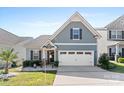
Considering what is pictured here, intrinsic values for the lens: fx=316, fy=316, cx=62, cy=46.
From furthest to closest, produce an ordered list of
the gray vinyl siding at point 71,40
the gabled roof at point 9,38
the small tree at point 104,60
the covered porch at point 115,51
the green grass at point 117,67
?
1. the gray vinyl siding at point 71,40
2. the covered porch at point 115,51
3. the small tree at point 104,60
4. the gabled roof at point 9,38
5. the green grass at point 117,67

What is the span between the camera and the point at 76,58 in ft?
92.8

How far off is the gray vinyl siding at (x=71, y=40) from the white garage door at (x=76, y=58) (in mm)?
1155

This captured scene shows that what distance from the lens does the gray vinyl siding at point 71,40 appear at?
29.6 meters

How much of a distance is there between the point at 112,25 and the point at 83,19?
6523mm

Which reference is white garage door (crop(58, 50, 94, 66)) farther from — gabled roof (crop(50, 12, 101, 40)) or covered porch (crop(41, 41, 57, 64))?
gabled roof (crop(50, 12, 101, 40))

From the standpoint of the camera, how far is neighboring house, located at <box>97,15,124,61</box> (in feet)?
91.8

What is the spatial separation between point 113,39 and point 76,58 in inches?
276

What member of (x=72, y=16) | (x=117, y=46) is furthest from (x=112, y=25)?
(x=72, y=16)

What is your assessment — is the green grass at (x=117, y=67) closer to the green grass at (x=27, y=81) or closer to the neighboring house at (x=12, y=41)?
the green grass at (x=27, y=81)

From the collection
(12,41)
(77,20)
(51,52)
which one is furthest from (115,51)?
(12,41)

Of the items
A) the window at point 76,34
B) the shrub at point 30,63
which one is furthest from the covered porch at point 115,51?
the shrub at point 30,63

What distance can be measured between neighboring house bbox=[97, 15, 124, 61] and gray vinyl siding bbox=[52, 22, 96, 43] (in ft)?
3.25

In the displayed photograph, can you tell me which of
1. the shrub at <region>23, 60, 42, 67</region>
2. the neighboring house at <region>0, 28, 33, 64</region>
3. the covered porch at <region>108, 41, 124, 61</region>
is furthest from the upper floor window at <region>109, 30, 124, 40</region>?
the neighboring house at <region>0, 28, 33, 64</region>

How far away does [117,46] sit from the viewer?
3019 cm
